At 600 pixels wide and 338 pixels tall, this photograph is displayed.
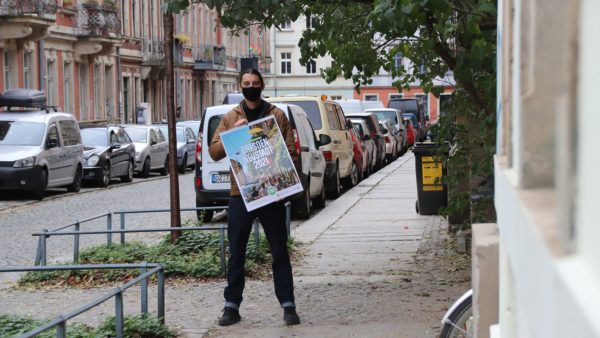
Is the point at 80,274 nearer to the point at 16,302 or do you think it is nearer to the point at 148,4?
the point at 16,302

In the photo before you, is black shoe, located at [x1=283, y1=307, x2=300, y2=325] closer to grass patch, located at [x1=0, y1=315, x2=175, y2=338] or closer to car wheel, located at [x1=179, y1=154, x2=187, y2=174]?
grass patch, located at [x1=0, y1=315, x2=175, y2=338]

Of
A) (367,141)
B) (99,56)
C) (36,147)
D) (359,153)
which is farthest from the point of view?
(99,56)

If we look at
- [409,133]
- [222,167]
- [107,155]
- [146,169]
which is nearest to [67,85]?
[146,169]

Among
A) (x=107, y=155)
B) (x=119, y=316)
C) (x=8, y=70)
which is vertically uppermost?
(x=8, y=70)

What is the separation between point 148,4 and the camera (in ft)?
181

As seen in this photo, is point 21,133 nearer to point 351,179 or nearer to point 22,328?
point 351,179

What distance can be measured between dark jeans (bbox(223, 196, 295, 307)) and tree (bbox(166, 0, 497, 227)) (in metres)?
1.50

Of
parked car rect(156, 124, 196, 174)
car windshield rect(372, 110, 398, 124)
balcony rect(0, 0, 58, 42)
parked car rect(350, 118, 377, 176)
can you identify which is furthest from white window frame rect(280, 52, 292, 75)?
parked car rect(350, 118, 377, 176)

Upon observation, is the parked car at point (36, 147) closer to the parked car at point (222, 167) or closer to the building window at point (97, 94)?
the parked car at point (222, 167)

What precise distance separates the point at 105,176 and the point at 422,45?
1998cm

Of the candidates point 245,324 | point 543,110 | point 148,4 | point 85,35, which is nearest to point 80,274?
point 245,324

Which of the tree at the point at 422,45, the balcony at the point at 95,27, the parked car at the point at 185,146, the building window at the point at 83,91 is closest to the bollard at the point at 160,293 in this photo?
the tree at the point at 422,45

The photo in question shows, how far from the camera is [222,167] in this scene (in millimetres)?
17234

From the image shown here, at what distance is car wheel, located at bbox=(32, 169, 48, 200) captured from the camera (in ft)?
79.3
